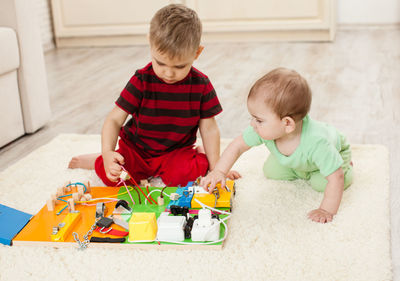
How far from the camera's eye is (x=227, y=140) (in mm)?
1602

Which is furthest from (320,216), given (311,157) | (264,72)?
(264,72)

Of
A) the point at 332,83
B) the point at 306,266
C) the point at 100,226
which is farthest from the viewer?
the point at 332,83

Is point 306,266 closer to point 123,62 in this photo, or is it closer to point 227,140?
point 227,140

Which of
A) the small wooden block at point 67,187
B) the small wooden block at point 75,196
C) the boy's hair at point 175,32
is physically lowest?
the small wooden block at point 67,187

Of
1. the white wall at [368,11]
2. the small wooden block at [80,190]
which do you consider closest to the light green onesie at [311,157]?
the small wooden block at [80,190]

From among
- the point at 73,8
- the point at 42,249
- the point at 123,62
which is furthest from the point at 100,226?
the point at 73,8

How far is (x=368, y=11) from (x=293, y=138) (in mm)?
2617

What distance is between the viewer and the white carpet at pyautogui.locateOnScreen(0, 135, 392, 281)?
0.93 m

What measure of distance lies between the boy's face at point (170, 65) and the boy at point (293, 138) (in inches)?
6.7

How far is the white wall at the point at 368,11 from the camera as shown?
11.0ft

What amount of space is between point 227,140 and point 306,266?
2.34 feet

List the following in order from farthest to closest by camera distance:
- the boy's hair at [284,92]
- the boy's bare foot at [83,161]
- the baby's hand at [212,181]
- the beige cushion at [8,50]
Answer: the beige cushion at [8,50]
the boy's bare foot at [83,161]
the baby's hand at [212,181]
the boy's hair at [284,92]

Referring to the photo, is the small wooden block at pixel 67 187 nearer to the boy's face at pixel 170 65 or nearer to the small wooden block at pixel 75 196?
the small wooden block at pixel 75 196

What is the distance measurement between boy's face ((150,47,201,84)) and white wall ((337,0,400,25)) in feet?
8.53
